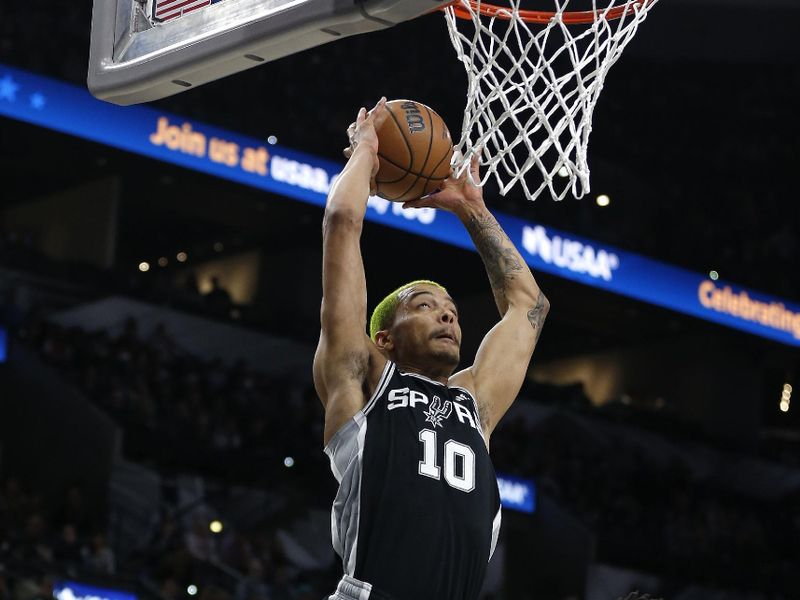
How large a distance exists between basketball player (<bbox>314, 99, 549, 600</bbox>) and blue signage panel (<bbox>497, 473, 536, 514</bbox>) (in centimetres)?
1105

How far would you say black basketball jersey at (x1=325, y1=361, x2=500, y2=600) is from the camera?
316cm

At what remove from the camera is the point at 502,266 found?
3.89 meters

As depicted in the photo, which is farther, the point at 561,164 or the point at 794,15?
the point at 794,15

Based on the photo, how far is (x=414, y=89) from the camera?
16344mm

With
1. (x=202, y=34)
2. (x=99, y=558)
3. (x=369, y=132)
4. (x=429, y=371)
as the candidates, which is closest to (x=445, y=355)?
(x=429, y=371)

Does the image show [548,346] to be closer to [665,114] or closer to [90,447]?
[665,114]

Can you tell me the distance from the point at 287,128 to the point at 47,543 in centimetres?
630

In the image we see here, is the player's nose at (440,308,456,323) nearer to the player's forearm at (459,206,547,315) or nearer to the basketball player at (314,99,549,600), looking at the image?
the basketball player at (314,99,549,600)

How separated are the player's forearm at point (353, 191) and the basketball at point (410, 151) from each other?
187 mm

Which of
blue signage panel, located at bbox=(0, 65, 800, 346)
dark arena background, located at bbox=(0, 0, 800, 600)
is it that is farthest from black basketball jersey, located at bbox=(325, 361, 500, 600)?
blue signage panel, located at bbox=(0, 65, 800, 346)

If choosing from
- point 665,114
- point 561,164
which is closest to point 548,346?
point 665,114

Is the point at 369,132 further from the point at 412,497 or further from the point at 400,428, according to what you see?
the point at 412,497

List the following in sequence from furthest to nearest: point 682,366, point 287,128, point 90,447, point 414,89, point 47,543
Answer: point 682,366, point 414,89, point 287,128, point 90,447, point 47,543

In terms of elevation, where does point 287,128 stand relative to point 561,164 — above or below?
above
